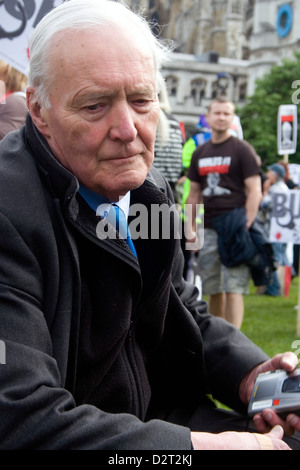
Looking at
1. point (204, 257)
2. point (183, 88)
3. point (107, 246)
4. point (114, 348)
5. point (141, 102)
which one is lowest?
point (204, 257)

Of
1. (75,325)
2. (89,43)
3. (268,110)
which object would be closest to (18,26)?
(89,43)

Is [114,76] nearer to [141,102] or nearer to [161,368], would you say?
[141,102]

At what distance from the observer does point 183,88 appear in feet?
195

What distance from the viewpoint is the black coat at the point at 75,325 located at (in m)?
1.37

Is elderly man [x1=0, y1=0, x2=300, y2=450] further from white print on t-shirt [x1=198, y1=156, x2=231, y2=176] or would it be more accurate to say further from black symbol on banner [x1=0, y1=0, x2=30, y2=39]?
white print on t-shirt [x1=198, y1=156, x2=231, y2=176]

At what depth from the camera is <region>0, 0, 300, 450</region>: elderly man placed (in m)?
1.39

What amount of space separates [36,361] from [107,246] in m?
0.34

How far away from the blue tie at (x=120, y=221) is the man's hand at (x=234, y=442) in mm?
526

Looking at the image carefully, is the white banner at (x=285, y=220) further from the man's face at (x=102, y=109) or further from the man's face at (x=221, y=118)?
the man's face at (x=102, y=109)

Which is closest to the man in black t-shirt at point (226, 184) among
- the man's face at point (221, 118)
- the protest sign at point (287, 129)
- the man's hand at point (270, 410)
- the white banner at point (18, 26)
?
the man's face at point (221, 118)

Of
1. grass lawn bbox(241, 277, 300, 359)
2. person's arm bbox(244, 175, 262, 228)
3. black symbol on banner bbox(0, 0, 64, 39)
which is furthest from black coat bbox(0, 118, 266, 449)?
person's arm bbox(244, 175, 262, 228)

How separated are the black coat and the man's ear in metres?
0.02

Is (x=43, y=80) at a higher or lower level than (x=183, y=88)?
lower
